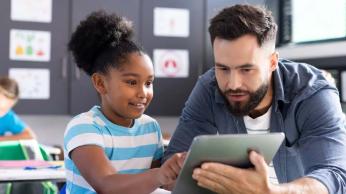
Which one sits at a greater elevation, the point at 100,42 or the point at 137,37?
the point at 137,37

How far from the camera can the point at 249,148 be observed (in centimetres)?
113

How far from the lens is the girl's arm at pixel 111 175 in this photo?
1.29 metres

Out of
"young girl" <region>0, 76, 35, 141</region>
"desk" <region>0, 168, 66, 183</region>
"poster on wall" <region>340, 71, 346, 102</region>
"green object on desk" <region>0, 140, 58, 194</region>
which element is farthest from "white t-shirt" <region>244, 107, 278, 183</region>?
"young girl" <region>0, 76, 35, 141</region>

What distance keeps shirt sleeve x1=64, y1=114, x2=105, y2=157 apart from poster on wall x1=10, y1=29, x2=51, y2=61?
2839 millimetres

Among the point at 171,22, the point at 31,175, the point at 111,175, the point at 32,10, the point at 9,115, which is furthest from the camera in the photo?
the point at 171,22

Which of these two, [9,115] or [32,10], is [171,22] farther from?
[9,115]

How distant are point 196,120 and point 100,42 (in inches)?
15.6

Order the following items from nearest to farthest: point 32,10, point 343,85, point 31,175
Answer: point 31,175 → point 343,85 → point 32,10

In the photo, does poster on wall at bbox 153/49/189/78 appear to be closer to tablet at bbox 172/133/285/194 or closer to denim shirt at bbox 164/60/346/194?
denim shirt at bbox 164/60/346/194

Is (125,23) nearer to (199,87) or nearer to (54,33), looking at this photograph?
(199,87)

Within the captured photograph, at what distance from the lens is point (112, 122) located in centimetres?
166

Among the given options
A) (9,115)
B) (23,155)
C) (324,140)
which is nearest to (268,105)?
(324,140)

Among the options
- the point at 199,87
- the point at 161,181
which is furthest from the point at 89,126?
the point at 199,87

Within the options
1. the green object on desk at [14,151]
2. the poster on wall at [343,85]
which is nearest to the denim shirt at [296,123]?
the green object on desk at [14,151]
